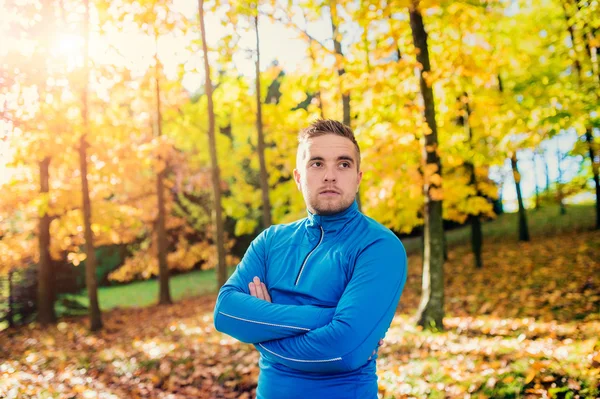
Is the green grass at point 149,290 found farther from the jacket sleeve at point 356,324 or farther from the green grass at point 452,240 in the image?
the jacket sleeve at point 356,324

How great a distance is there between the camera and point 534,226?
852 inches

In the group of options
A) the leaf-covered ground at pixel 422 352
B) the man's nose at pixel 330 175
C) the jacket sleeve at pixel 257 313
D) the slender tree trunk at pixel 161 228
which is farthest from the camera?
the slender tree trunk at pixel 161 228

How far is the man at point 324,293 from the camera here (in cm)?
205

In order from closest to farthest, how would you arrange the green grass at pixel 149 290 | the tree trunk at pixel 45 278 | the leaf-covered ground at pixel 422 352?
1. the leaf-covered ground at pixel 422 352
2. the tree trunk at pixel 45 278
3. the green grass at pixel 149 290

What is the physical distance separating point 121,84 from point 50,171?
16.3ft

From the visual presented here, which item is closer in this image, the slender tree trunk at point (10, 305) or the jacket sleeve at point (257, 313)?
the jacket sleeve at point (257, 313)

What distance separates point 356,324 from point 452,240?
72.4 ft

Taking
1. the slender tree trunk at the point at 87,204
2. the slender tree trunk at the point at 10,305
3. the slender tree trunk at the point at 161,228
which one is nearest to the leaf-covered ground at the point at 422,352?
the slender tree trunk at the point at 87,204

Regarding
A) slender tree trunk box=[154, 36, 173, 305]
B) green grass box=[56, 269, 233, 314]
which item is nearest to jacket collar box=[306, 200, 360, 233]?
slender tree trunk box=[154, 36, 173, 305]

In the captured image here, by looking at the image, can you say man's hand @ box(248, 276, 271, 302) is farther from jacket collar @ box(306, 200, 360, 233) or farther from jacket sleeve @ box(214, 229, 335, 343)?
jacket collar @ box(306, 200, 360, 233)

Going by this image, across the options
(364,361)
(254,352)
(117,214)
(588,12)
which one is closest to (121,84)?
(117,214)

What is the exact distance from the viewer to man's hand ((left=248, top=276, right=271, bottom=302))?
8.02 ft

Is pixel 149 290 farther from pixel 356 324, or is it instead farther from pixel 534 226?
pixel 356 324

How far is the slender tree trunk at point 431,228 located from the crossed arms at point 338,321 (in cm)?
592
